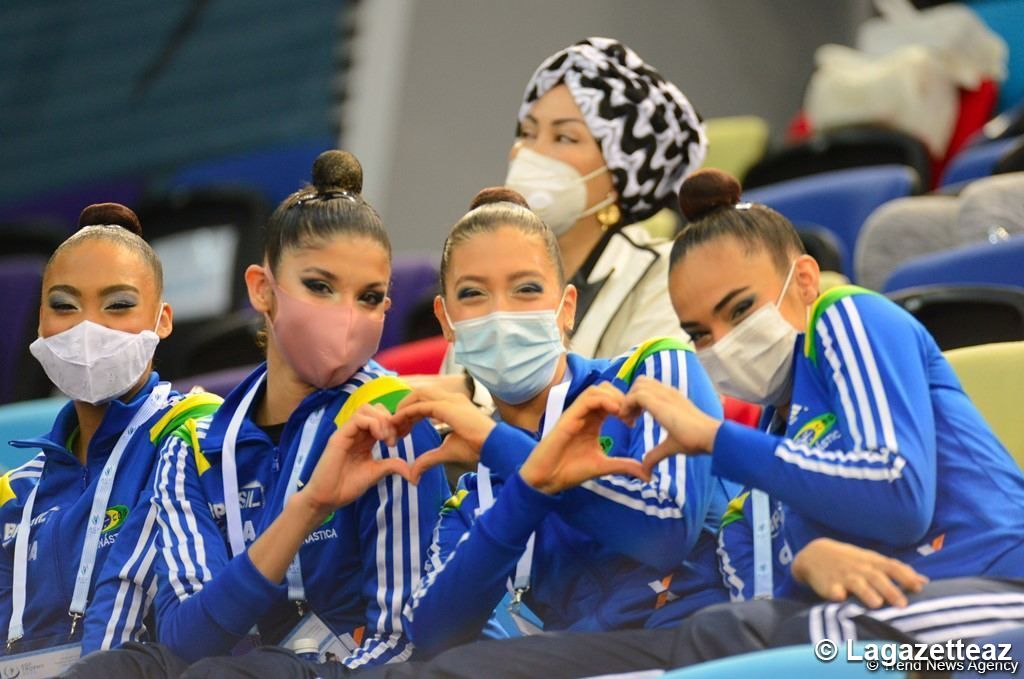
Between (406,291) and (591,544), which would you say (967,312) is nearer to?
(591,544)

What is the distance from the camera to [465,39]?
23.6 ft

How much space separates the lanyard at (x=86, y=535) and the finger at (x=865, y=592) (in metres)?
1.29

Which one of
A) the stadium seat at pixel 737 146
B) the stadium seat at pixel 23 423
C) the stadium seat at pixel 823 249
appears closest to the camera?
the stadium seat at pixel 23 423

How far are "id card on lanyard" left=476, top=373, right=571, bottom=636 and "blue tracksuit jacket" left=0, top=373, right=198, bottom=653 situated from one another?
0.56m

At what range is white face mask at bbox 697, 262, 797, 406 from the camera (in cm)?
247

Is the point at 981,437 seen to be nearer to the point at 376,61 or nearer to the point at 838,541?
the point at 838,541

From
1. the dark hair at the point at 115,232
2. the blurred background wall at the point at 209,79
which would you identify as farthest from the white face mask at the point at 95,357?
the blurred background wall at the point at 209,79

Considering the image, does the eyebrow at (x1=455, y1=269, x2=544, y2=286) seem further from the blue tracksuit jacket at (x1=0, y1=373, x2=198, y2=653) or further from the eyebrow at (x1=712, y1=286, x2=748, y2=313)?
the blue tracksuit jacket at (x1=0, y1=373, x2=198, y2=653)

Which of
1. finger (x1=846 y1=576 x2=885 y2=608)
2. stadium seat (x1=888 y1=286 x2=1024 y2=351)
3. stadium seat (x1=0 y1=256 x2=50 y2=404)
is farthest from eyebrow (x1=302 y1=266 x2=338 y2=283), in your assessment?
stadium seat (x1=0 y1=256 x2=50 y2=404)

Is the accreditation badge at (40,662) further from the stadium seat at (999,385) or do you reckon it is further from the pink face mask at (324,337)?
the stadium seat at (999,385)

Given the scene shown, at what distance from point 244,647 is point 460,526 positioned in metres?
0.39

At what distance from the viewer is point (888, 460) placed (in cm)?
218

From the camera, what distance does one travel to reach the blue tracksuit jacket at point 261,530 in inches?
96.5

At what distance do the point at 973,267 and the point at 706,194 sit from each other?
1.25 metres
